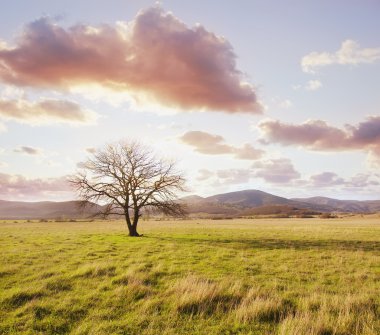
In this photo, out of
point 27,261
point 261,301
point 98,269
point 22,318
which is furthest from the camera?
point 27,261

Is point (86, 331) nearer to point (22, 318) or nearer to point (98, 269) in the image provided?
point (22, 318)

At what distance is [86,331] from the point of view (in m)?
8.53

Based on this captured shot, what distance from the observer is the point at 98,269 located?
52.0 feet

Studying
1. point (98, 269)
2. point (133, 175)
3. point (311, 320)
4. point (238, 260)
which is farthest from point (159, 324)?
point (133, 175)

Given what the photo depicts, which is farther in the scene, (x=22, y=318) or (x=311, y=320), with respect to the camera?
(x=22, y=318)

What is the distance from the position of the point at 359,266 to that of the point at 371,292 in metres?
6.38

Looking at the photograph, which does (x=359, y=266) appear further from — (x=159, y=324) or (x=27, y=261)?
(x=27, y=261)

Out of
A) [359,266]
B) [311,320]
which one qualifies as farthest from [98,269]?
[359,266]

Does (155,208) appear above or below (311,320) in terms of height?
above

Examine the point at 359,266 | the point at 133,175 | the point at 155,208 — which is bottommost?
the point at 359,266

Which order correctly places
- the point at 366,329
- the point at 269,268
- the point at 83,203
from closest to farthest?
the point at 366,329 → the point at 269,268 → the point at 83,203

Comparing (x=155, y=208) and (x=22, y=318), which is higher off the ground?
(x=155, y=208)

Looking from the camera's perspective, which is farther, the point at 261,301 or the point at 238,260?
the point at 238,260

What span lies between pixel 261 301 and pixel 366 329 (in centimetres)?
303
